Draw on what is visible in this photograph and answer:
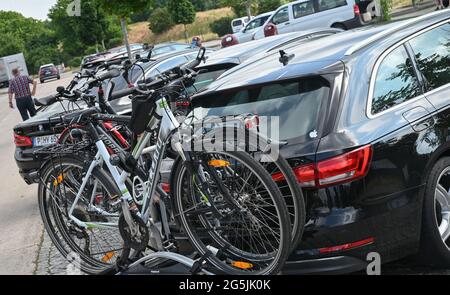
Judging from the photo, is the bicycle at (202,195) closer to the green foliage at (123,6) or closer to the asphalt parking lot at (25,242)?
the asphalt parking lot at (25,242)

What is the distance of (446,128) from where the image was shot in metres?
3.58

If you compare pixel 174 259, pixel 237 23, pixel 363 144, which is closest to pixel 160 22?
pixel 237 23

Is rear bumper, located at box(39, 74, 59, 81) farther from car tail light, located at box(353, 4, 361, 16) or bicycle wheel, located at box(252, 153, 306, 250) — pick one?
bicycle wheel, located at box(252, 153, 306, 250)

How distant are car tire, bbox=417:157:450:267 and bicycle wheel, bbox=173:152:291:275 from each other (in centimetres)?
91

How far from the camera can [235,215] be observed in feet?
11.3

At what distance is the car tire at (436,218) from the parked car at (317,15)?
55.1ft

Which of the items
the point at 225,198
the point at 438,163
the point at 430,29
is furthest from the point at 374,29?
the point at 225,198

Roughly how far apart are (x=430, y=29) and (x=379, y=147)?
144 cm

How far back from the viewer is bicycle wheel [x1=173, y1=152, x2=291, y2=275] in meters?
3.13

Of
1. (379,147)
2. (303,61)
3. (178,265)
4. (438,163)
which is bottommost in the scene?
(178,265)

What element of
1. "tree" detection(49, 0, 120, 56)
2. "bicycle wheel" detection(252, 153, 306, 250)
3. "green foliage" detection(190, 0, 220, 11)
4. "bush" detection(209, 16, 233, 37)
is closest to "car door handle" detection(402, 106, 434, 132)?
"bicycle wheel" detection(252, 153, 306, 250)

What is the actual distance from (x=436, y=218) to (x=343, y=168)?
0.79m

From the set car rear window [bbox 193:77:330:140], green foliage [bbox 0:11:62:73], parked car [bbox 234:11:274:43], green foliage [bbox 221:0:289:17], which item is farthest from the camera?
green foliage [bbox 0:11:62:73]
